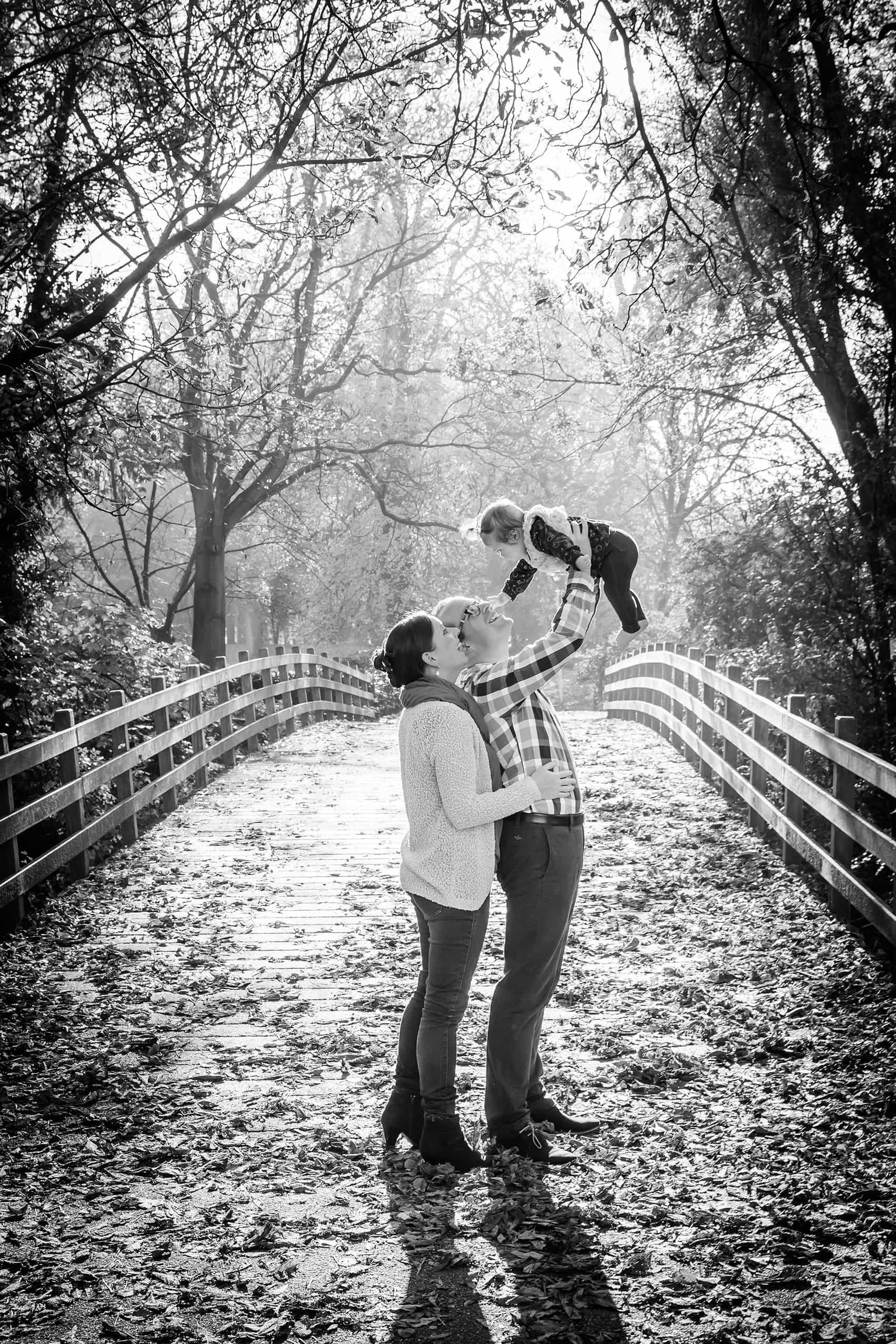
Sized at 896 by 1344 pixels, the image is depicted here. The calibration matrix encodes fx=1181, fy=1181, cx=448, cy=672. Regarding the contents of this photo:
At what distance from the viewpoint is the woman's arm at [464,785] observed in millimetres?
3742

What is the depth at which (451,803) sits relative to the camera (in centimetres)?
379

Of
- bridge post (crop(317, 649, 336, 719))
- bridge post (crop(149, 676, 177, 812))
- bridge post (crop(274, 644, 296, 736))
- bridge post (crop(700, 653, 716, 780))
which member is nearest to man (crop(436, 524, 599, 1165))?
bridge post (crop(149, 676, 177, 812))

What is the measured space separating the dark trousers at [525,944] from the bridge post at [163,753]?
262 inches

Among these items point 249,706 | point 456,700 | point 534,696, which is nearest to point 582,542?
point 534,696

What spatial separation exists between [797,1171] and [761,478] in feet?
29.1

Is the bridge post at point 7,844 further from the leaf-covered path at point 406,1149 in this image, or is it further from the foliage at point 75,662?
the foliage at point 75,662

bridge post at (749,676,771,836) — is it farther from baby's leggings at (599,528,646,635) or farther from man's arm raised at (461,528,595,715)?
man's arm raised at (461,528,595,715)

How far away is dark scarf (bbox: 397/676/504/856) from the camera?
3.87m

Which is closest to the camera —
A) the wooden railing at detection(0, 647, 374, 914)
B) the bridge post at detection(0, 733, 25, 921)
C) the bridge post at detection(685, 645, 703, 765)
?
the bridge post at detection(0, 733, 25, 921)

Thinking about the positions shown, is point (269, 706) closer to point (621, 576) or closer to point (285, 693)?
point (285, 693)

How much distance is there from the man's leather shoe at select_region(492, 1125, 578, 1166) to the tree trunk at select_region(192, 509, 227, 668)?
17.5 meters

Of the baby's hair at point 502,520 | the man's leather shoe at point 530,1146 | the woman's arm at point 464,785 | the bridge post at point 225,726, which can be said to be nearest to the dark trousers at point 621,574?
the baby's hair at point 502,520

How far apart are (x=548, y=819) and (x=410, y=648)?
72 cm

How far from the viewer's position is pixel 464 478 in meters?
30.6
